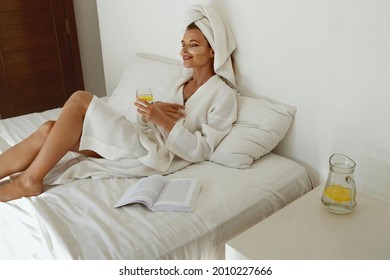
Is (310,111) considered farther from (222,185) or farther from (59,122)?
(59,122)

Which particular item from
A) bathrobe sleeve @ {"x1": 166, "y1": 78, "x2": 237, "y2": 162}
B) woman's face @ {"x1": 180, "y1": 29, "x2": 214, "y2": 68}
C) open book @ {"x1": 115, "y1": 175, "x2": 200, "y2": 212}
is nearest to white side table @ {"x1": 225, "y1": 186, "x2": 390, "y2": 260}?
open book @ {"x1": 115, "y1": 175, "x2": 200, "y2": 212}

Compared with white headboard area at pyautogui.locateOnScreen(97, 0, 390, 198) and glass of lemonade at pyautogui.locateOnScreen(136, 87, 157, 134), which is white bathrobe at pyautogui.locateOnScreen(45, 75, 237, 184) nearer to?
glass of lemonade at pyautogui.locateOnScreen(136, 87, 157, 134)

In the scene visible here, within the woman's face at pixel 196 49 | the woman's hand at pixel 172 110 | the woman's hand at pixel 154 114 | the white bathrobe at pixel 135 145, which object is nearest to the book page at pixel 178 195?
the white bathrobe at pixel 135 145

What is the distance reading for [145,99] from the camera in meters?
1.72

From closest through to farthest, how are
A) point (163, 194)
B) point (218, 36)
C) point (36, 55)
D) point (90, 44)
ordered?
point (163, 194) < point (218, 36) < point (36, 55) < point (90, 44)

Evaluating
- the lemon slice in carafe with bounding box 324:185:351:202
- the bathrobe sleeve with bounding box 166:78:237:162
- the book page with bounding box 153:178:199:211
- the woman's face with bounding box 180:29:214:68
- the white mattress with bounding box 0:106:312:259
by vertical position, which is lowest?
the white mattress with bounding box 0:106:312:259

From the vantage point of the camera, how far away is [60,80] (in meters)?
3.56

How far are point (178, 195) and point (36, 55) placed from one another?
2.56 meters

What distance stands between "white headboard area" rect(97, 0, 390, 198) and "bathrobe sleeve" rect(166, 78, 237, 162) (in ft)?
0.56

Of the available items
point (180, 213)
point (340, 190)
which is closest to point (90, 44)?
point (180, 213)

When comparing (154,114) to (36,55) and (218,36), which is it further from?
(36,55)

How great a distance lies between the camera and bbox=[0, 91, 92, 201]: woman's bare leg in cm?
150

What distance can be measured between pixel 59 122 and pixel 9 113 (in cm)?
209

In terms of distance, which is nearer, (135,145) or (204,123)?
(135,145)
